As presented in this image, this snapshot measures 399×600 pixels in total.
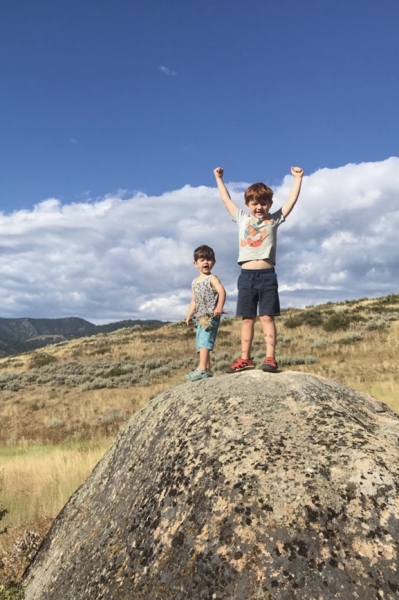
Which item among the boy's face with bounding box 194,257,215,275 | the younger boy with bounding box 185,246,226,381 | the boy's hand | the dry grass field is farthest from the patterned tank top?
the dry grass field

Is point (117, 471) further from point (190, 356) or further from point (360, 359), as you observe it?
point (190, 356)

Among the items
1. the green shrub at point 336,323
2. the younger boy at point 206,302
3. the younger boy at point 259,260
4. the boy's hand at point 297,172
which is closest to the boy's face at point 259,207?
the younger boy at point 259,260

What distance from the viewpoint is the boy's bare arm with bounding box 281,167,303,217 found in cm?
573

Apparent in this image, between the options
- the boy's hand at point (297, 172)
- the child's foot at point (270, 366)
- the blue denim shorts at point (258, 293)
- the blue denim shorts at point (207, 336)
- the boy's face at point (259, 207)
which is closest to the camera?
the child's foot at point (270, 366)

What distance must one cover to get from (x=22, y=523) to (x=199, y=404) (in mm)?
5080

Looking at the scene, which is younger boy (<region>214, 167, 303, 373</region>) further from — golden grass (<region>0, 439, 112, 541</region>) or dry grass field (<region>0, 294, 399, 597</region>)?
golden grass (<region>0, 439, 112, 541</region>)

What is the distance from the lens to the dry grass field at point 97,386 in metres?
8.24

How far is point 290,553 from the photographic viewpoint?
2230 millimetres

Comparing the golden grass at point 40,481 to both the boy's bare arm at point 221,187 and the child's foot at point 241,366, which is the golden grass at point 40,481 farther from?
the boy's bare arm at point 221,187

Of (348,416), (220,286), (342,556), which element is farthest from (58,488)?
(342,556)

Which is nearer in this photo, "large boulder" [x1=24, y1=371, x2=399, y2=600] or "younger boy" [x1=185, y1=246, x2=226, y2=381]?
"large boulder" [x1=24, y1=371, x2=399, y2=600]

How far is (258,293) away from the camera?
5652mm

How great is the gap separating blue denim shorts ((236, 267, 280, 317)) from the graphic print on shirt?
13.9 inches

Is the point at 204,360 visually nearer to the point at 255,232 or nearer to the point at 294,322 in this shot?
the point at 255,232
